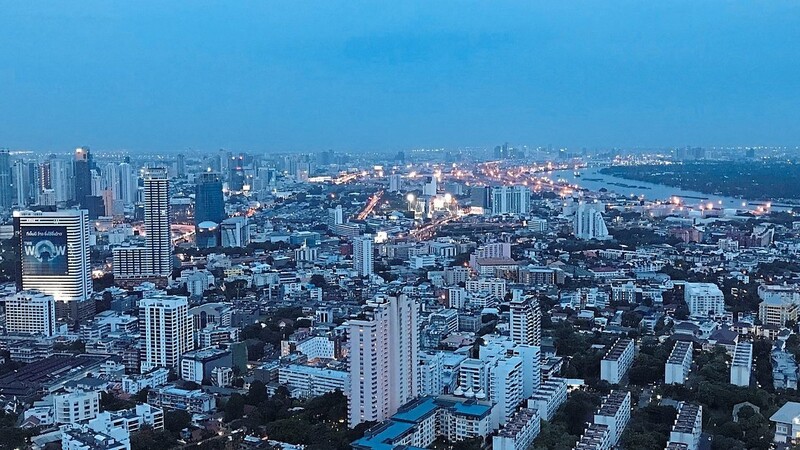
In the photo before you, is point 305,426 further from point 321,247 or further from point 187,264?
point 321,247

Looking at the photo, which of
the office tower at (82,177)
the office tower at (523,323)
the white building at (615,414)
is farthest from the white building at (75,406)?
the office tower at (82,177)

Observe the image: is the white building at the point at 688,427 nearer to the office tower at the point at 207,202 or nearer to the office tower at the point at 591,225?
the office tower at the point at 591,225

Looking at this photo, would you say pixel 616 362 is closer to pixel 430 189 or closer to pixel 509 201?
pixel 509 201

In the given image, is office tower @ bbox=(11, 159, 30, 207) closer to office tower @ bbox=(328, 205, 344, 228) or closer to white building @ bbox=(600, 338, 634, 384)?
office tower @ bbox=(328, 205, 344, 228)

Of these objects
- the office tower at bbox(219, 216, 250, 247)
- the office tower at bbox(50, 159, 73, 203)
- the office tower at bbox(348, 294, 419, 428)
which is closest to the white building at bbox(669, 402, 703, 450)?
the office tower at bbox(348, 294, 419, 428)

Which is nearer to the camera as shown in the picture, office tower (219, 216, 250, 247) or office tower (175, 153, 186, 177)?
office tower (219, 216, 250, 247)

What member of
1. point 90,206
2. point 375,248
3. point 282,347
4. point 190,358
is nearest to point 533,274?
point 375,248
